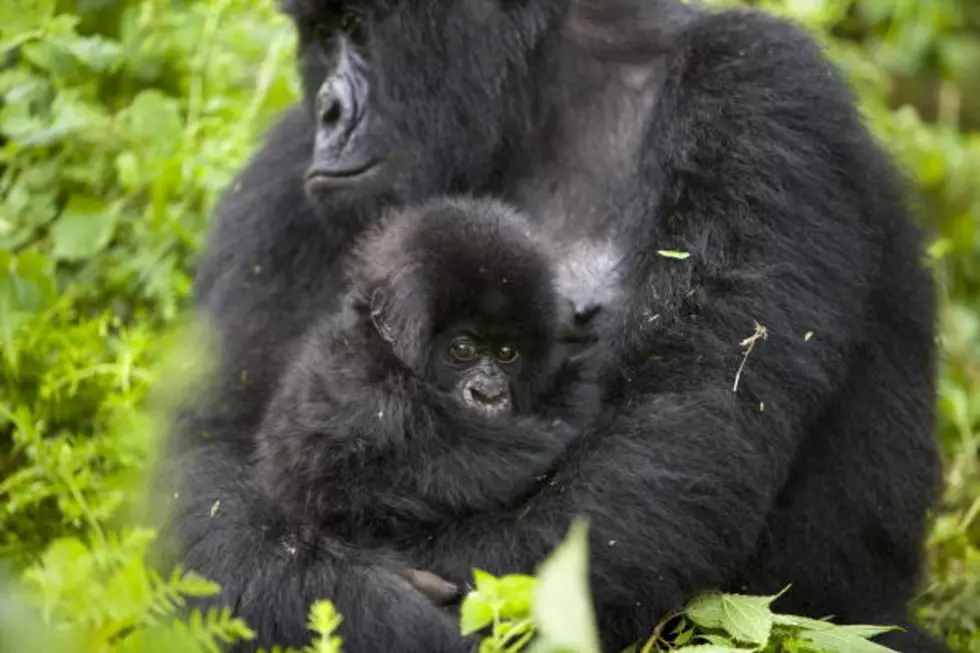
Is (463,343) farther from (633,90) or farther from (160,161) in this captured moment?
(160,161)

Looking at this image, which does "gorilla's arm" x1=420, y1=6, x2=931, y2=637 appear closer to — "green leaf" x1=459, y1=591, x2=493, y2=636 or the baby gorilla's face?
the baby gorilla's face

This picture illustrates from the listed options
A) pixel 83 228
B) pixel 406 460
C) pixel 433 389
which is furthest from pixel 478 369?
pixel 83 228

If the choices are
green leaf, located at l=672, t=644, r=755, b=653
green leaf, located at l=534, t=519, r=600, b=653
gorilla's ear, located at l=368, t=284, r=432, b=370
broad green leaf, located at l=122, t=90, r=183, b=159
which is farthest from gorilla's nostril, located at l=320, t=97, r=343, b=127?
green leaf, located at l=534, t=519, r=600, b=653

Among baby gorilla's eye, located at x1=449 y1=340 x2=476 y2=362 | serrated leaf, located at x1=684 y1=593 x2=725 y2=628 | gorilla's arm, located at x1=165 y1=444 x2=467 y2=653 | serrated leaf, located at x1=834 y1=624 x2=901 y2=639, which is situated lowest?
gorilla's arm, located at x1=165 y1=444 x2=467 y2=653

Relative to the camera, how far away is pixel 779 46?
3766 mm

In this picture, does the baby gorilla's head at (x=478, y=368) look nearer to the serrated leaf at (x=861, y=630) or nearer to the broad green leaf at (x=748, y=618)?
the broad green leaf at (x=748, y=618)

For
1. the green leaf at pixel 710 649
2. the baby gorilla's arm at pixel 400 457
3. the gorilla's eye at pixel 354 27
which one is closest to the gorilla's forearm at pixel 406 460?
the baby gorilla's arm at pixel 400 457

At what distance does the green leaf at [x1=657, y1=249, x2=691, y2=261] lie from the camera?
11.4 feet

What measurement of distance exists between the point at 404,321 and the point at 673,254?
1.96ft

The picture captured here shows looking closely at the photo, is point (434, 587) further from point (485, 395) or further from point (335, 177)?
point (335, 177)

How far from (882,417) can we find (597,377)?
734mm

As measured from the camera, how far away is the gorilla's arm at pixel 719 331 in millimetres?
3322

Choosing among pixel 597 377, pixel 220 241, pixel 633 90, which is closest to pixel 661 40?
pixel 633 90

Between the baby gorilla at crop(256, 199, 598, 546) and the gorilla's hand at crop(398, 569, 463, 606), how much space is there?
4.2 inches
